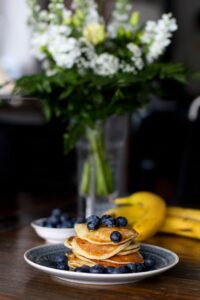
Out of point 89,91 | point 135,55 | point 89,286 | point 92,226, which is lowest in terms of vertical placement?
point 89,286

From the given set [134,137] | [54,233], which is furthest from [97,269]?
[134,137]

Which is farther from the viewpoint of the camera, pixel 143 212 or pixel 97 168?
pixel 97 168

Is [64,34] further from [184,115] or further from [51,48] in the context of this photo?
[184,115]

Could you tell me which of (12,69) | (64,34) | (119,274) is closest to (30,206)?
(64,34)

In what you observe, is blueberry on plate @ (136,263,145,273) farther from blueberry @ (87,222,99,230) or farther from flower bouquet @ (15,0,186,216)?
flower bouquet @ (15,0,186,216)

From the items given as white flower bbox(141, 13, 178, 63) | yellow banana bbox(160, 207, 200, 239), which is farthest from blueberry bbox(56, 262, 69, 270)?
white flower bbox(141, 13, 178, 63)

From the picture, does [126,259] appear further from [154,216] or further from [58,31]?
[58,31]

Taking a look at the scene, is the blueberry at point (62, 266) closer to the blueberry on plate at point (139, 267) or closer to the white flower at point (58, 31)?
the blueberry on plate at point (139, 267)

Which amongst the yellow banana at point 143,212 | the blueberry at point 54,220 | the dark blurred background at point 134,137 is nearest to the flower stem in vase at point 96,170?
the yellow banana at point 143,212
